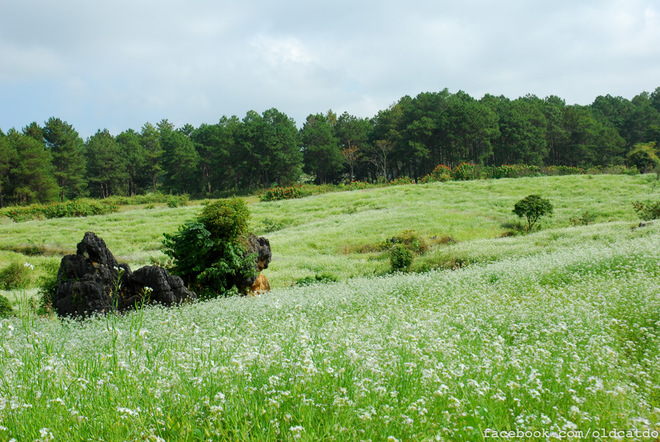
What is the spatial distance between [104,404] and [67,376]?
81cm

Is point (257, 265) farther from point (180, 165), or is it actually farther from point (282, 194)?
point (180, 165)

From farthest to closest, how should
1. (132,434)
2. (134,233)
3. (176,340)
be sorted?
(134,233) < (176,340) < (132,434)

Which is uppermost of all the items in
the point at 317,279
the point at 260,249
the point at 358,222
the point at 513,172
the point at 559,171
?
the point at 513,172

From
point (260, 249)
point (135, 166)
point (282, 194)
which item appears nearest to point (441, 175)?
point (282, 194)

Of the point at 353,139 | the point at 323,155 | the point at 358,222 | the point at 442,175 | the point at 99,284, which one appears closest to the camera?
the point at 99,284

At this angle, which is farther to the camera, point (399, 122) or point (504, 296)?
point (399, 122)

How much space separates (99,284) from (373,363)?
29.6ft

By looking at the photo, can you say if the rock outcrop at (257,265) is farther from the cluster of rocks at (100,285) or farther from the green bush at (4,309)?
the green bush at (4,309)

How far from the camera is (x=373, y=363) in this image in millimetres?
3701

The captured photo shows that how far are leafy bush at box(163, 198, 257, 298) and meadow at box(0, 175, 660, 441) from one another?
8.33 feet

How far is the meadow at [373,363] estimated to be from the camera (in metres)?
3.10

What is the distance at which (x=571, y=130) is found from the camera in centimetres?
8625

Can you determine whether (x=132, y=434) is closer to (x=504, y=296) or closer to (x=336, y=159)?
(x=504, y=296)

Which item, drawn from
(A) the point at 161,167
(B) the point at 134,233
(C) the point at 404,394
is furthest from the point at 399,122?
(C) the point at 404,394
